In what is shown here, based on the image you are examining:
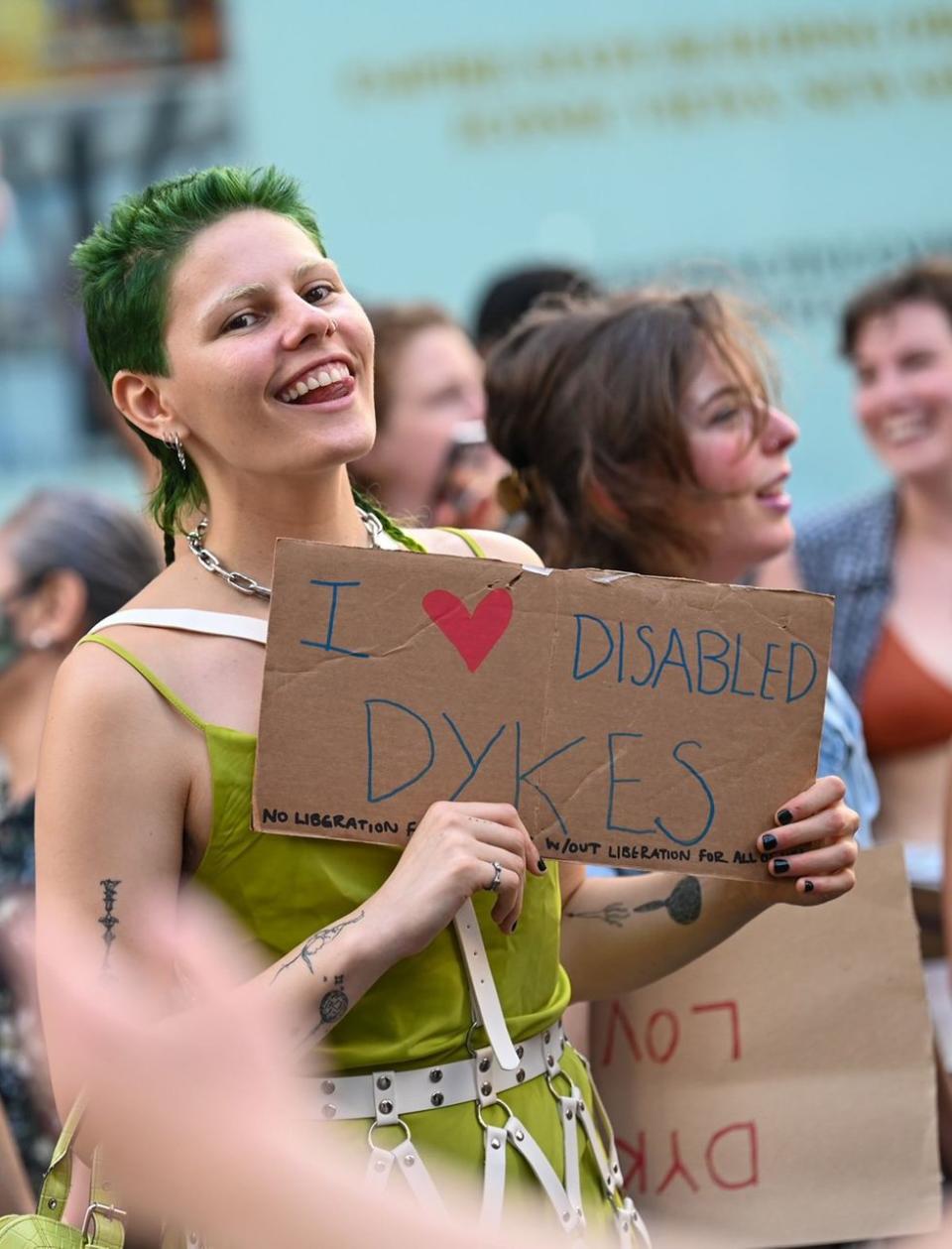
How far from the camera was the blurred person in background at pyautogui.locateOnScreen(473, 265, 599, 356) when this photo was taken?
4602 mm

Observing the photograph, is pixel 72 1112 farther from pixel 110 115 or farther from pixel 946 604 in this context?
pixel 110 115

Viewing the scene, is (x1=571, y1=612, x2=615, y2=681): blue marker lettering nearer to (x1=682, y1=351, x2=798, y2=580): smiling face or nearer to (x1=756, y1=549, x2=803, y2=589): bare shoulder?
(x1=682, y1=351, x2=798, y2=580): smiling face

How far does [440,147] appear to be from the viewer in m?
6.31

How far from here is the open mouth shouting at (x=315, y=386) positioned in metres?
1.95

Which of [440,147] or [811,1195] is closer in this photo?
[811,1195]

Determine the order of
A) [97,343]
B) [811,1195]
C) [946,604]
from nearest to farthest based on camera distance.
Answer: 1. [97,343]
2. [811,1195]
3. [946,604]

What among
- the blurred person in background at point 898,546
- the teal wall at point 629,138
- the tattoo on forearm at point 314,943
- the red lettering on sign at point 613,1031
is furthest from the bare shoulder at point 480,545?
the teal wall at point 629,138

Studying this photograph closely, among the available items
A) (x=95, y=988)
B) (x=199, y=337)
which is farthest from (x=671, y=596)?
(x=95, y=988)

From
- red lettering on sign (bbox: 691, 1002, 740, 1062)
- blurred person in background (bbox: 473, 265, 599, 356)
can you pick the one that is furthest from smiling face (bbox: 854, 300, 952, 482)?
red lettering on sign (bbox: 691, 1002, 740, 1062)

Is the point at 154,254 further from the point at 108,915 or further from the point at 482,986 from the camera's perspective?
the point at 482,986

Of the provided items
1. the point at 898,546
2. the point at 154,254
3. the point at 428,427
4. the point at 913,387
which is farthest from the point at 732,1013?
the point at 913,387

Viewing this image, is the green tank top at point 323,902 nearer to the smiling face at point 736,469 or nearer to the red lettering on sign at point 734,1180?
the red lettering on sign at point 734,1180

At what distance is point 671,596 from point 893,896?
2.37 feet

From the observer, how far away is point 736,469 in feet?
9.19
